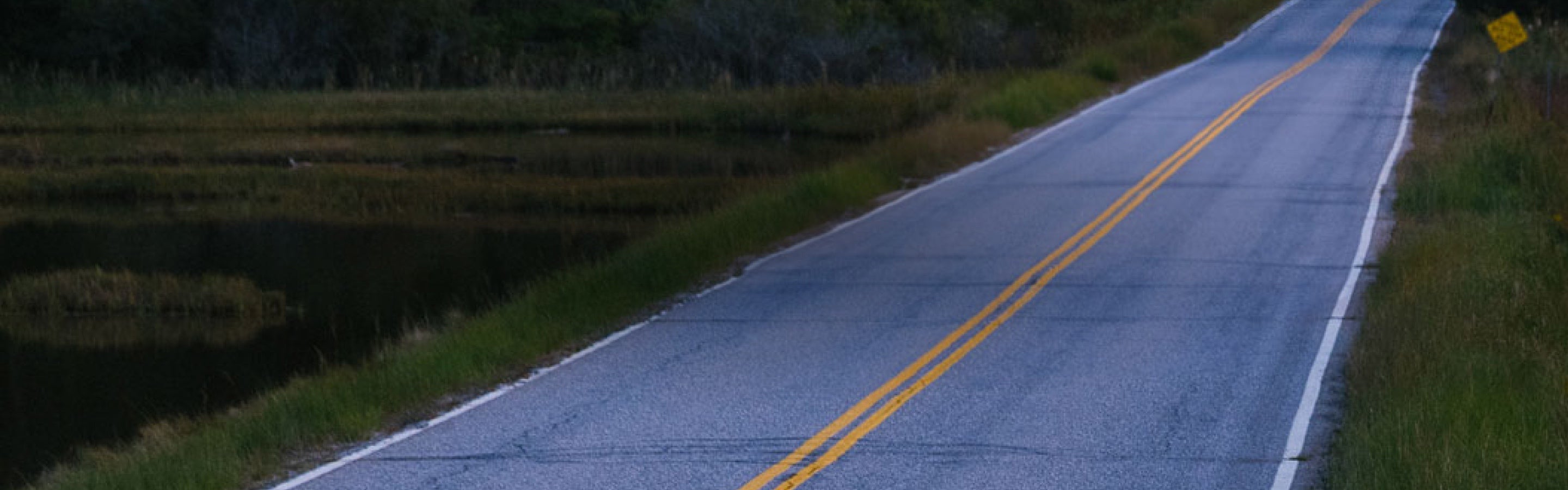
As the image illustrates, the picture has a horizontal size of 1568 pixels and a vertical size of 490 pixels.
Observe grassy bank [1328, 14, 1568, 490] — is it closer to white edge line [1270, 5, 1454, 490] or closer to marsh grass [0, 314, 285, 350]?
white edge line [1270, 5, 1454, 490]

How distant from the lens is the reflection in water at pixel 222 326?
16.4 metres

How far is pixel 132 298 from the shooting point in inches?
814

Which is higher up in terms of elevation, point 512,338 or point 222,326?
point 512,338

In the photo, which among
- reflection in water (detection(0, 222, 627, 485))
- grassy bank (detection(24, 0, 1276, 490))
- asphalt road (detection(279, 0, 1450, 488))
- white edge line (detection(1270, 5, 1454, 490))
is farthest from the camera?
reflection in water (detection(0, 222, 627, 485))

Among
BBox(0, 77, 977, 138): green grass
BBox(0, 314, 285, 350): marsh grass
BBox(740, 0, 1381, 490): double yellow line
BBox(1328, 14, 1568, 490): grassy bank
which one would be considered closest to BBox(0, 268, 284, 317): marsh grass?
BBox(0, 314, 285, 350): marsh grass

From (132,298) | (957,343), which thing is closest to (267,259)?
(132,298)

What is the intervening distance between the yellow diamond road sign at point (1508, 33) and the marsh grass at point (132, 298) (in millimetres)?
19710

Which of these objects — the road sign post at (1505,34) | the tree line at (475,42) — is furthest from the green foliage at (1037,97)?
the tree line at (475,42)

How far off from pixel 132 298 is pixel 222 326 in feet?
4.67

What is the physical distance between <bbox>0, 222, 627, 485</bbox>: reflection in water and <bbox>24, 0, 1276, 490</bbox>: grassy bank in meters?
1.97

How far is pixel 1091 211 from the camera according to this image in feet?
68.4

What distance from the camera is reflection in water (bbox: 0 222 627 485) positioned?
16375 millimetres

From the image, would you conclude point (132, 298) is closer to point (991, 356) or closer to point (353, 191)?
point (353, 191)

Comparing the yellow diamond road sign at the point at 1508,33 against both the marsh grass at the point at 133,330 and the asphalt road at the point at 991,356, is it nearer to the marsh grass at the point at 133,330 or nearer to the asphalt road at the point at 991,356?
the asphalt road at the point at 991,356
